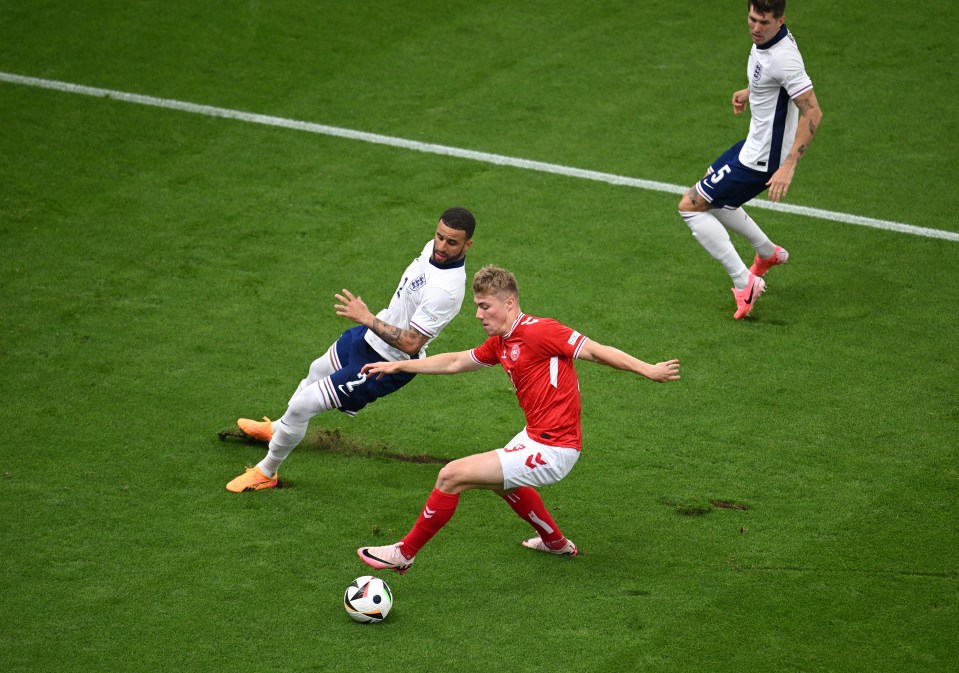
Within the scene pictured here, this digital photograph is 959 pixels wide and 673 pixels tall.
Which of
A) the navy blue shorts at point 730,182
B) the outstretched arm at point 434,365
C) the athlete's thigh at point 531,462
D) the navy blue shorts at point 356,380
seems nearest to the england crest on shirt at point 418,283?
the navy blue shorts at point 356,380

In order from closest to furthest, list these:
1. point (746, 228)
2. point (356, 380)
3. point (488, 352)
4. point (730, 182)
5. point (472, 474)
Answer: point (472, 474) < point (488, 352) < point (356, 380) < point (730, 182) < point (746, 228)

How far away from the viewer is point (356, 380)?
7668 mm

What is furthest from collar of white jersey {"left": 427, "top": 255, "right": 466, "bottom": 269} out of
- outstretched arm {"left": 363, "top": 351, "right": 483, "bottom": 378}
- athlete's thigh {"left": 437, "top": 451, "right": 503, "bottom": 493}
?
athlete's thigh {"left": 437, "top": 451, "right": 503, "bottom": 493}

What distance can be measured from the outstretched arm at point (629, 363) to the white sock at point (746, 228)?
12.2ft

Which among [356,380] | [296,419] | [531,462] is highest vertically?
[356,380]

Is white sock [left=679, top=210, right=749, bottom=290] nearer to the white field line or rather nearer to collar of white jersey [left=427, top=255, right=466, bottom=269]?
the white field line

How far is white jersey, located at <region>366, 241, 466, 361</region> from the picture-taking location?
295 inches

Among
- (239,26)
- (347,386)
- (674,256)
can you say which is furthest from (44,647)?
(239,26)

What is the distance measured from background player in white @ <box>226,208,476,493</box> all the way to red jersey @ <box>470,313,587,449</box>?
747 mm

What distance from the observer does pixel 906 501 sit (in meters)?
7.68

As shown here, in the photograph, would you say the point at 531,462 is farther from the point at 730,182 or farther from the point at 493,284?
the point at 730,182

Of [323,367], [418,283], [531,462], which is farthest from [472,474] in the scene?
[323,367]

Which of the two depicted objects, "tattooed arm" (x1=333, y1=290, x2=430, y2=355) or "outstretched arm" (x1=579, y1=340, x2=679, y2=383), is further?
"tattooed arm" (x1=333, y1=290, x2=430, y2=355)

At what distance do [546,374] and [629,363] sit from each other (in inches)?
22.3
